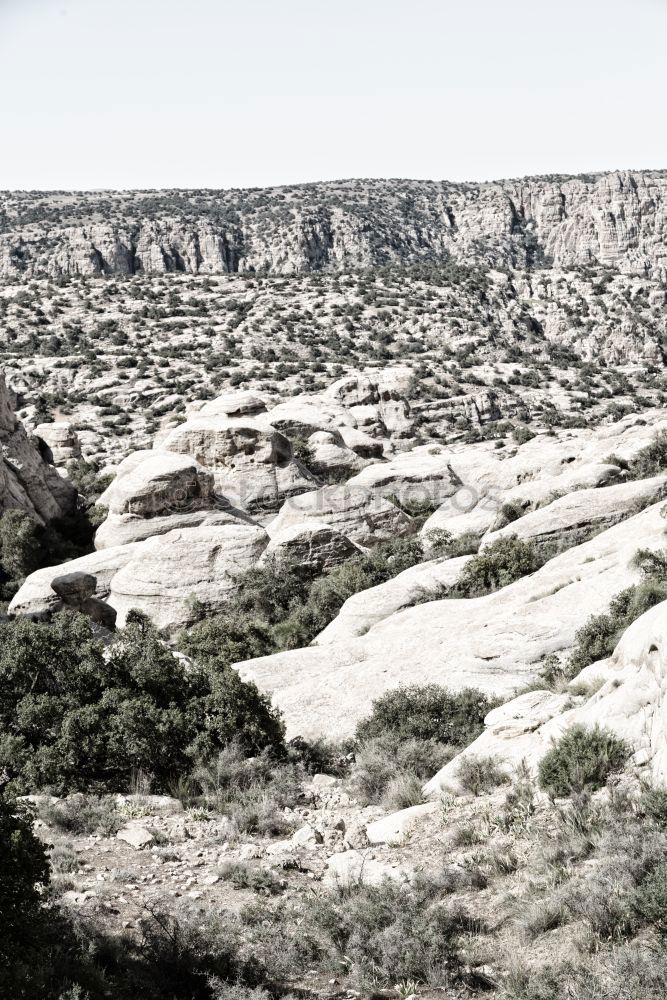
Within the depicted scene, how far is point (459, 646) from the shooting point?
15547 millimetres

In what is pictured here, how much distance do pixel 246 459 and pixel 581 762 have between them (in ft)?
84.6

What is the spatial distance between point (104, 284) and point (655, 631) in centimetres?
8921

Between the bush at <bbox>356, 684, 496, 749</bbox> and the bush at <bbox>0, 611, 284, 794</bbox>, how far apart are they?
5.95ft

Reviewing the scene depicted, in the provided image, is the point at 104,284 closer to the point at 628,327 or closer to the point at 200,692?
the point at 628,327

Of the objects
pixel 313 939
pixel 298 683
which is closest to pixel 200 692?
pixel 298 683

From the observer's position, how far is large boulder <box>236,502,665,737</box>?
1452cm

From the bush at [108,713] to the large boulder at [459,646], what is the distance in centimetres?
155

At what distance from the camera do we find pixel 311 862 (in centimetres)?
947

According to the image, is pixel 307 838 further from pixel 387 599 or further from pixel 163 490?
pixel 163 490

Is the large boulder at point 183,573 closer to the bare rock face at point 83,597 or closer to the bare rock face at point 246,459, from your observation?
the bare rock face at point 83,597

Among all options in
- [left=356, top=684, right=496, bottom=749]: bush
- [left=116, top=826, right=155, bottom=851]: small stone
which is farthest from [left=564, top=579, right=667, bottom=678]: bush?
[left=116, top=826, right=155, bottom=851]: small stone

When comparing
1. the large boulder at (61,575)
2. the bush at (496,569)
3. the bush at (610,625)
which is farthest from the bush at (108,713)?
the large boulder at (61,575)

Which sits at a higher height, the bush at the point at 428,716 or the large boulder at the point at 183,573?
the bush at the point at 428,716

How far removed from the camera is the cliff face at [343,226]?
419 ft
